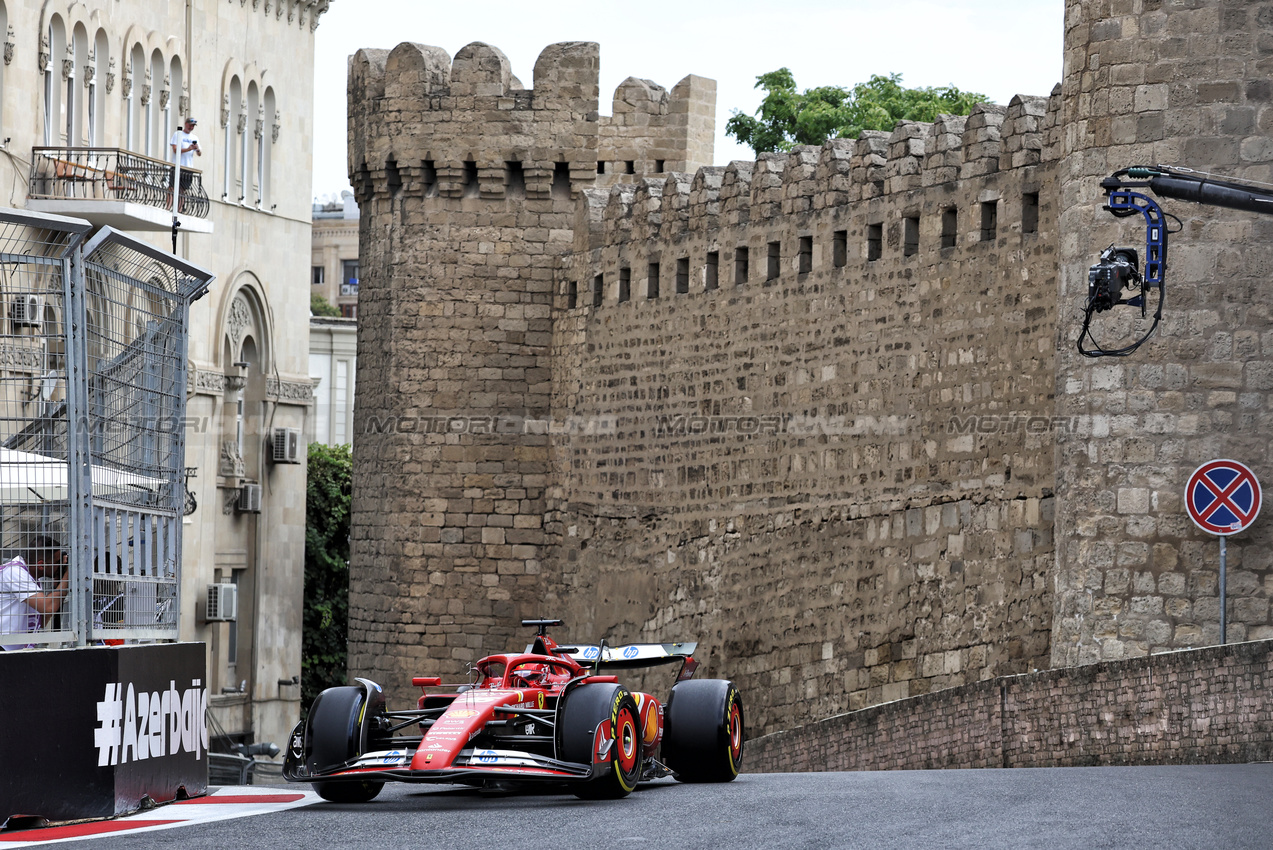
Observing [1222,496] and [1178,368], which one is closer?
[1222,496]

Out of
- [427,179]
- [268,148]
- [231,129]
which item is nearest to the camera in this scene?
[427,179]

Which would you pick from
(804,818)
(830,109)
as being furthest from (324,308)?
(804,818)

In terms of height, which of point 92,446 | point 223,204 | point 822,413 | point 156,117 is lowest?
point 92,446

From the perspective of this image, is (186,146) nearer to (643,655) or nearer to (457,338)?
(457,338)

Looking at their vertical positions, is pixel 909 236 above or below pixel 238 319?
above

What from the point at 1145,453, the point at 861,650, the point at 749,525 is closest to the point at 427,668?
the point at 749,525

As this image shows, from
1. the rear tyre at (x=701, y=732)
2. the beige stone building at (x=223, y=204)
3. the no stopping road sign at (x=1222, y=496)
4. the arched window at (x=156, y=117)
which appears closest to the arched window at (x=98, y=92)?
the beige stone building at (x=223, y=204)

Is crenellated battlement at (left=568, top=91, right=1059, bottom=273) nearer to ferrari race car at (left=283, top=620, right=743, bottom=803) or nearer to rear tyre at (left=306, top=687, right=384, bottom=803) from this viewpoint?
ferrari race car at (left=283, top=620, right=743, bottom=803)

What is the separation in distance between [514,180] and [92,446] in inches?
557

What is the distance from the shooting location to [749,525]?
2008 cm

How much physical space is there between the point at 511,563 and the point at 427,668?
4.41ft

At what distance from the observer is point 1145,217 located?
1451cm

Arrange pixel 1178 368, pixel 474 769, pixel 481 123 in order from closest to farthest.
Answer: pixel 474 769, pixel 1178 368, pixel 481 123

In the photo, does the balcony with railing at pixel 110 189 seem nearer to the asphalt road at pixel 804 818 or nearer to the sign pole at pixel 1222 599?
the sign pole at pixel 1222 599
